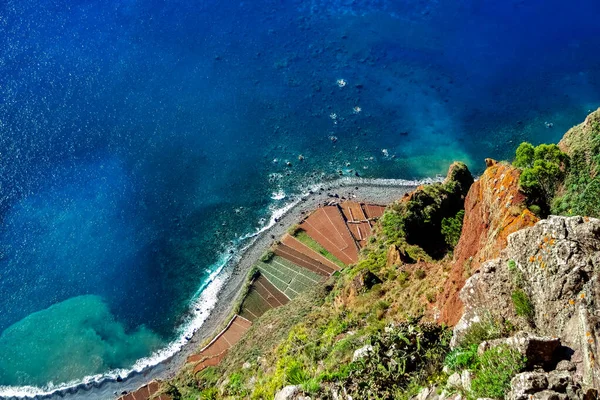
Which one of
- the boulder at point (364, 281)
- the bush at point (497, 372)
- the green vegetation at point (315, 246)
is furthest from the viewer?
the green vegetation at point (315, 246)

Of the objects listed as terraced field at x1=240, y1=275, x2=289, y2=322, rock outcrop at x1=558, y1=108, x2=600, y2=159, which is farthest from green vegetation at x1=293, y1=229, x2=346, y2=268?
rock outcrop at x1=558, y1=108, x2=600, y2=159

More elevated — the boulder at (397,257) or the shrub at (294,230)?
the shrub at (294,230)

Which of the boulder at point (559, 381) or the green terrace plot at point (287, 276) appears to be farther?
the green terrace plot at point (287, 276)

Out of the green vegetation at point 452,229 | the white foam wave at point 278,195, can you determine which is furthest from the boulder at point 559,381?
the white foam wave at point 278,195

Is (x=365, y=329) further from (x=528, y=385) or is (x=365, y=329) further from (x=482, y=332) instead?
(x=528, y=385)

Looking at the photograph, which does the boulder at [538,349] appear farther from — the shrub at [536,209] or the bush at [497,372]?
the shrub at [536,209]

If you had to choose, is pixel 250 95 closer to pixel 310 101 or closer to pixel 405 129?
pixel 310 101

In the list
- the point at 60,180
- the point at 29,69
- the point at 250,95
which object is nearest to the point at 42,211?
the point at 60,180

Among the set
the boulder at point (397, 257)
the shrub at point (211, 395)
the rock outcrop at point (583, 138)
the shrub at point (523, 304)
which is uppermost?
the rock outcrop at point (583, 138)
